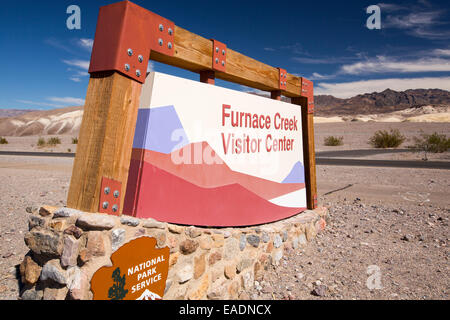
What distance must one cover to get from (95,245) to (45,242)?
38 centimetres

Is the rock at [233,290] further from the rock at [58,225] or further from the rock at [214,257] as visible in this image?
the rock at [58,225]

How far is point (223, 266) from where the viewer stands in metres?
3.09

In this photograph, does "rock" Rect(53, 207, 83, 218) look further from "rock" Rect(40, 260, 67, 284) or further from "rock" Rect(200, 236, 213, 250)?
"rock" Rect(200, 236, 213, 250)

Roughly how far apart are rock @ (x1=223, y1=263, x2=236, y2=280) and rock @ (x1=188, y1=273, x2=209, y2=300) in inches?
10.1

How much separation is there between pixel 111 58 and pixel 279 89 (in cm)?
271

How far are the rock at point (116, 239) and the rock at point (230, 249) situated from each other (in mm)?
1212

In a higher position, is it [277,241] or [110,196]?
[110,196]

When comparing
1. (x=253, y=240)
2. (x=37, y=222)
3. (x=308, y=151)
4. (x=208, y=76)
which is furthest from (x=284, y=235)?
(x=37, y=222)

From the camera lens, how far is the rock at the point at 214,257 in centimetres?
295

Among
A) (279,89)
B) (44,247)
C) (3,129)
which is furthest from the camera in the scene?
(3,129)

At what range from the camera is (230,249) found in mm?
3188

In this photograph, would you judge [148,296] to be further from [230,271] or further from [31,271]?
[230,271]
